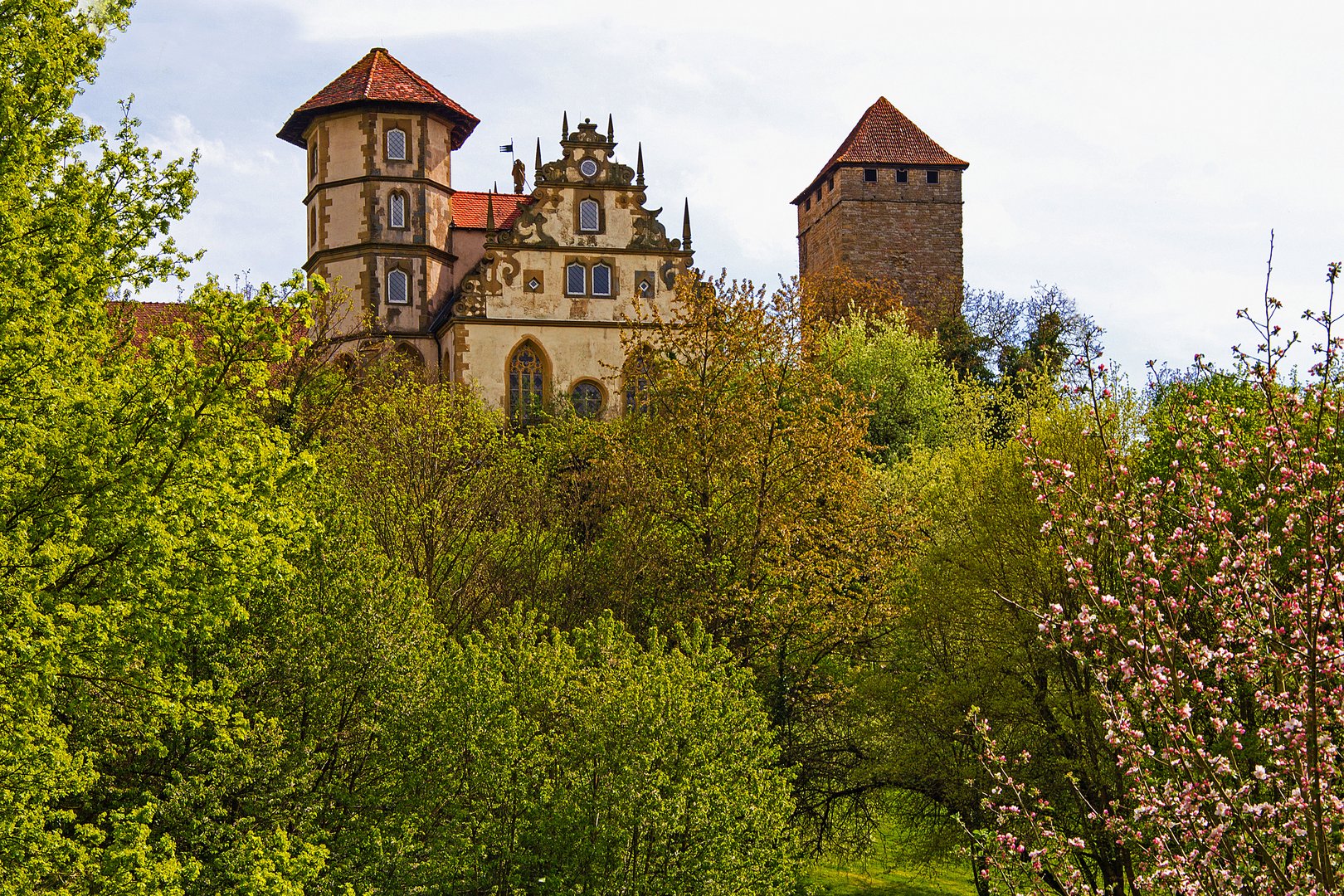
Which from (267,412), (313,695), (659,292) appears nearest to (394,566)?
(313,695)

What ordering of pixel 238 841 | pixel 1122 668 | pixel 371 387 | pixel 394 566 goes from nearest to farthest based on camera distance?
pixel 1122 668 < pixel 238 841 < pixel 394 566 < pixel 371 387

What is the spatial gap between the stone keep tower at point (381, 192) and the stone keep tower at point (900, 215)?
3131 cm

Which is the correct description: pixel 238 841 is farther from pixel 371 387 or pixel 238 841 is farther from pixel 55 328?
pixel 371 387

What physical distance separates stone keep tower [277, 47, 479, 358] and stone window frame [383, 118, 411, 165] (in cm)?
3

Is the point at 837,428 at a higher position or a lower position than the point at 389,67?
lower

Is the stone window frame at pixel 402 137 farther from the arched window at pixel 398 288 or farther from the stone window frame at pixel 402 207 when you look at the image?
the arched window at pixel 398 288

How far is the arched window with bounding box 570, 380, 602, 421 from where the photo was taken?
48031 mm

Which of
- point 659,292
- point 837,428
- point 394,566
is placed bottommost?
point 394,566

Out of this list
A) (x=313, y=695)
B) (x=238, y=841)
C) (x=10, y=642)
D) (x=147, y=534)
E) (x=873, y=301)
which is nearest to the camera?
(x=10, y=642)

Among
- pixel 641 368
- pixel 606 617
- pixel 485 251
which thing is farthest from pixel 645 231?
pixel 606 617

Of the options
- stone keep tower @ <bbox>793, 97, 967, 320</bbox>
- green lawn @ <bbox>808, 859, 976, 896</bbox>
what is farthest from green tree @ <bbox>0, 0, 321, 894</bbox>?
stone keep tower @ <bbox>793, 97, 967, 320</bbox>

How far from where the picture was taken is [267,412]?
28.7 metres

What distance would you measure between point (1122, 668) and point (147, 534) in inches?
373

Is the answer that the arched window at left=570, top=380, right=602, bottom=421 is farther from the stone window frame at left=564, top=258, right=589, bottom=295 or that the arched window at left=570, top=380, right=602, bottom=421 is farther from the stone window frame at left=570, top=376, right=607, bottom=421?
the stone window frame at left=564, top=258, right=589, bottom=295
